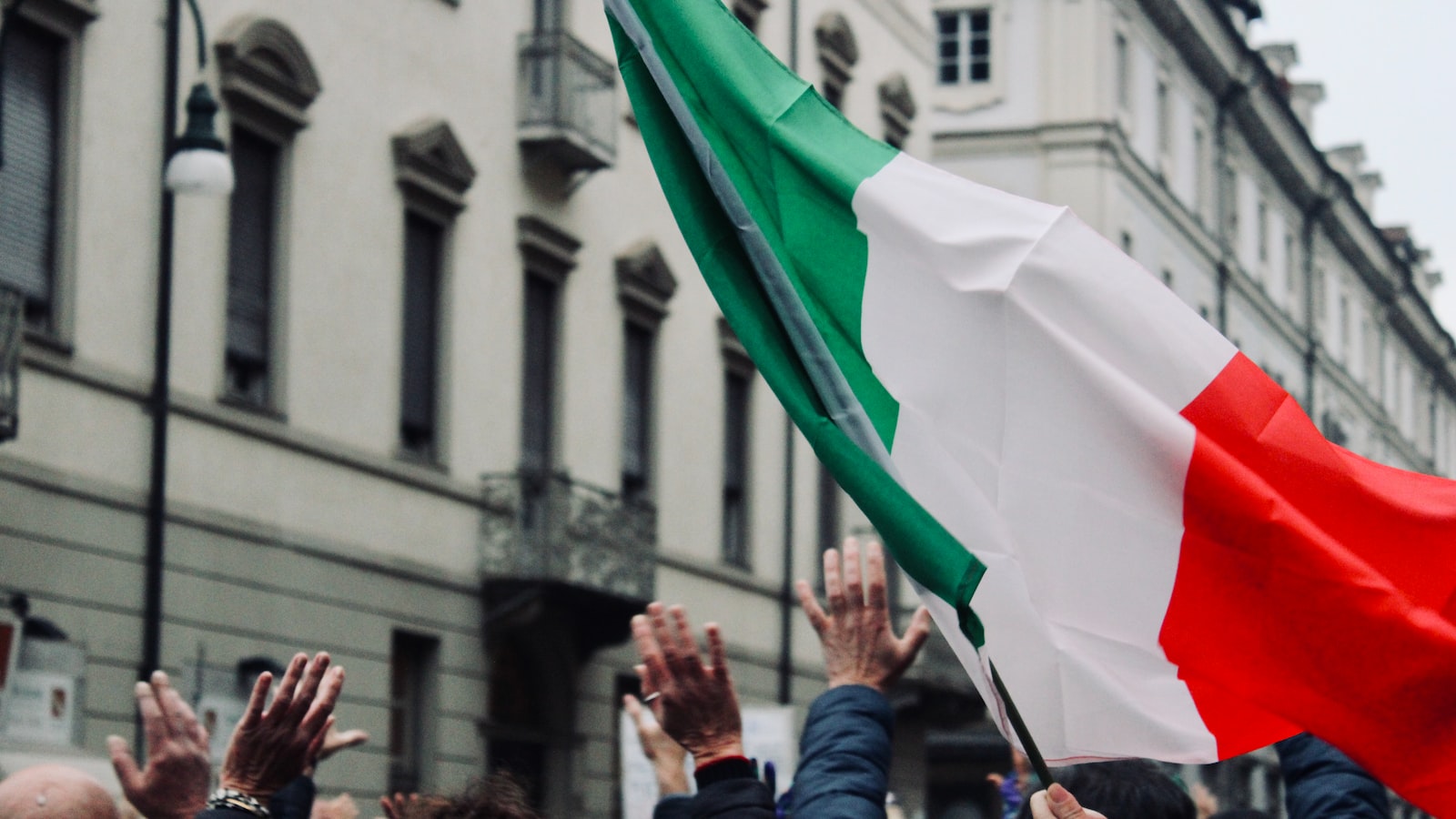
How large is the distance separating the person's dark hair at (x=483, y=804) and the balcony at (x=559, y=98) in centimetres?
1762

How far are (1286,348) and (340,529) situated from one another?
119 ft

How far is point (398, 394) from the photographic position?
63.9 feet

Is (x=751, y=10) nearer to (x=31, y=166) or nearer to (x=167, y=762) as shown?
(x=31, y=166)

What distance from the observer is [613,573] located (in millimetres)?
21891

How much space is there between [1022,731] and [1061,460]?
73 centimetres

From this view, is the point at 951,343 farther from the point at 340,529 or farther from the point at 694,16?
the point at 340,529


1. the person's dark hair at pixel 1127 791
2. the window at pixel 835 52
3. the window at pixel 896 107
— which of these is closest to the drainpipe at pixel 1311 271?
the window at pixel 896 107

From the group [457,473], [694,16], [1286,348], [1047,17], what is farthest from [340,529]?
[1286,348]

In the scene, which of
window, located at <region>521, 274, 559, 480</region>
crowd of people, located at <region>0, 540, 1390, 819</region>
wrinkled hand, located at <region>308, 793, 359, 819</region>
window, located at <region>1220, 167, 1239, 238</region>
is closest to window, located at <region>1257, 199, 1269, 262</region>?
window, located at <region>1220, 167, 1239, 238</region>

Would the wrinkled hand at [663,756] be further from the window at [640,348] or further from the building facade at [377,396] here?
the window at [640,348]

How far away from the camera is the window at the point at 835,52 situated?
28453mm

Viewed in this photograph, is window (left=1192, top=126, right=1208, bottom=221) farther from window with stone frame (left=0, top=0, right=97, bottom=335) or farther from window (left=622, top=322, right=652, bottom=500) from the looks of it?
window with stone frame (left=0, top=0, right=97, bottom=335)

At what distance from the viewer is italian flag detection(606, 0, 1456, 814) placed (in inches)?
159

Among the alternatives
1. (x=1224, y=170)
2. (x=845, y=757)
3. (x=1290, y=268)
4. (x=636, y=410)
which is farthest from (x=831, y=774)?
(x=1290, y=268)
